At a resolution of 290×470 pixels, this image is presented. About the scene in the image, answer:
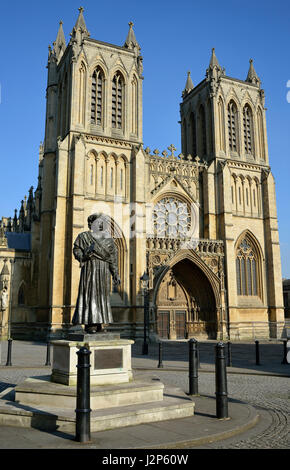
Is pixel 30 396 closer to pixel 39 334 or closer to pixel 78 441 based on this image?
pixel 78 441

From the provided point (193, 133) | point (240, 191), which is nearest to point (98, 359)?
point (240, 191)

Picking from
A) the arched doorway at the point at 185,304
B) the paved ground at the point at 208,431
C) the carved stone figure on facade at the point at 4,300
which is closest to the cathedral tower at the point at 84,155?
the carved stone figure on facade at the point at 4,300

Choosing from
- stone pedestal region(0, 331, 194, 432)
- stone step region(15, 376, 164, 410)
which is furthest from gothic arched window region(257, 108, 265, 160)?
stone step region(15, 376, 164, 410)

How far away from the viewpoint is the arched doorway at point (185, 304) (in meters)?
31.3

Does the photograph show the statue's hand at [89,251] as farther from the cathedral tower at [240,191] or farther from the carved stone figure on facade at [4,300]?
the cathedral tower at [240,191]

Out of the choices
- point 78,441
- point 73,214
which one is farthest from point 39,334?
point 78,441

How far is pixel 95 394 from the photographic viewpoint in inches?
252

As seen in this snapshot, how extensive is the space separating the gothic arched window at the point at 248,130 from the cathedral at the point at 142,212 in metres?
0.10

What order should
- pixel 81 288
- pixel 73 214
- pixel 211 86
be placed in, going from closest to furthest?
pixel 81 288 → pixel 73 214 → pixel 211 86

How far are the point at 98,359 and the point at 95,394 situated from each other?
83cm

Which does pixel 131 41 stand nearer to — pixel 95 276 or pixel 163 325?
pixel 163 325

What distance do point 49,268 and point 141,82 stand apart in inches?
650

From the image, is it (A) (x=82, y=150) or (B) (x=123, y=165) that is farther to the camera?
(B) (x=123, y=165)
